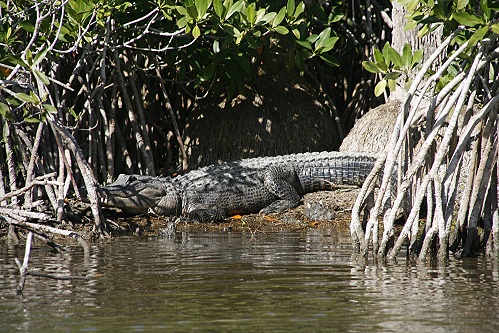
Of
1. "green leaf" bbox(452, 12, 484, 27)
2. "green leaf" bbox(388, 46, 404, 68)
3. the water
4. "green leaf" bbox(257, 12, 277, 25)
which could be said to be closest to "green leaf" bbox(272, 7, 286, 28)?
"green leaf" bbox(257, 12, 277, 25)

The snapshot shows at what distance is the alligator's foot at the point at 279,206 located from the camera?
877 centimetres

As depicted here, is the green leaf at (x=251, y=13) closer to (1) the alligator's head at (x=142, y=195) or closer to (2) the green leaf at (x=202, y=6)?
(2) the green leaf at (x=202, y=6)

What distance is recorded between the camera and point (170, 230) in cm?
750

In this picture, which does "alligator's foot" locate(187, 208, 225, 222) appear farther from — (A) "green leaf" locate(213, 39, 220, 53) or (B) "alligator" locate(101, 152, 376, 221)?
(A) "green leaf" locate(213, 39, 220, 53)

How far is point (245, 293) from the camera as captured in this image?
14.8ft

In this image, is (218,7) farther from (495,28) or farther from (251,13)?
(495,28)

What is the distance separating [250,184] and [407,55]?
368 cm

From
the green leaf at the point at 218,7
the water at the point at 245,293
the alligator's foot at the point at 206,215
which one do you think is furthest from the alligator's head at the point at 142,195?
the green leaf at the point at 218,7

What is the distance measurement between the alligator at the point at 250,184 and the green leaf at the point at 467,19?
360cm

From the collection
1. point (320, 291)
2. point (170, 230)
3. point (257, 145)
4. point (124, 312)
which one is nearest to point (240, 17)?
point (170, 230)

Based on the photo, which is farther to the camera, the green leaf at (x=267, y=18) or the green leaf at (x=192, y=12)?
the green leaf at (x=267, y=18)

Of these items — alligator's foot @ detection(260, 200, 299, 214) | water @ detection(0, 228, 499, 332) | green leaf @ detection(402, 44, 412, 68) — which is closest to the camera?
water @ detection(0, 228, 499, 332)

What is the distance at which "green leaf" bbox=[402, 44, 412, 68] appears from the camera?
5.58 m

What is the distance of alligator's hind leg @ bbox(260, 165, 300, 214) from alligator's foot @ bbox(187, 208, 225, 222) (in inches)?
19.0
